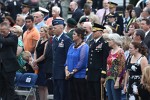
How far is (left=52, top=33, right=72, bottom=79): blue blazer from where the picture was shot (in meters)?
17.4

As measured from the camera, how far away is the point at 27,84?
18344mm

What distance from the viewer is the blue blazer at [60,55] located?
1744cm

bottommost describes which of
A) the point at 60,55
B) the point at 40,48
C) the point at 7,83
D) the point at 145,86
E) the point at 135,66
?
the point at 7,83

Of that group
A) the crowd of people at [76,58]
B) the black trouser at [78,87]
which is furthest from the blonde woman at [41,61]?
the black trouser at [78,87]

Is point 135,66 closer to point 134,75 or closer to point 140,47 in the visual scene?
point 134,75

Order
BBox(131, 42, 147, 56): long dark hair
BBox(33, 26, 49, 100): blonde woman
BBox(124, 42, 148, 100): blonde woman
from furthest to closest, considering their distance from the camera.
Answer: BBox(33, 26, 49, 100): blonde woman < BBox(131, 42, 147, 56): long dark hair < BBox(124, 42, 148, 100): blonde woman

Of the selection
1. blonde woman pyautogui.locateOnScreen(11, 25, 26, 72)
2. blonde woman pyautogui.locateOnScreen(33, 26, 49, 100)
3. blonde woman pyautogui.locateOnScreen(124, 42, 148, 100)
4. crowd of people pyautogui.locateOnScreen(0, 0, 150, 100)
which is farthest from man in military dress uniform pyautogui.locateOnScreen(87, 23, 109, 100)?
blonde woman pyautogui.locateOnScreen(11, 25, 26, 72)

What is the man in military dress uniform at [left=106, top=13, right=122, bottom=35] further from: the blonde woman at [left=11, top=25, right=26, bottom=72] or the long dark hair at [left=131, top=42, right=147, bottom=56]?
the long dark hair at [left=131, top=42, right=147, bottom=56]

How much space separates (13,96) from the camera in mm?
17734

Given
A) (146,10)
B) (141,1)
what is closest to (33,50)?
(146,10)

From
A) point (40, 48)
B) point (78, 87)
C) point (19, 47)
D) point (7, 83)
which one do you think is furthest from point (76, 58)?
point (19, 47)

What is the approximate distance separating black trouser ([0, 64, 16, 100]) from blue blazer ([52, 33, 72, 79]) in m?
1.07

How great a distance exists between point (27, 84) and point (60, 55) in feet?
4.60

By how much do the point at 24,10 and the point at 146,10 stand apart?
5432 millimetres
